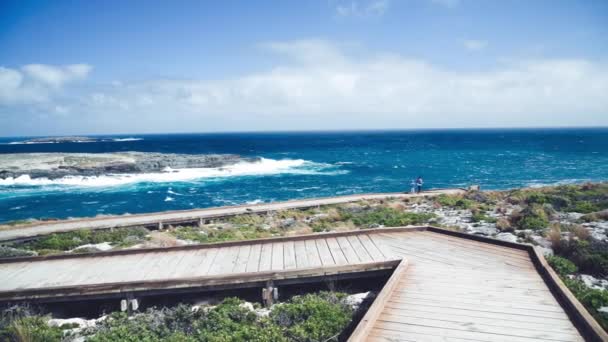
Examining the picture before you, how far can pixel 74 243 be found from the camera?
48.0ft

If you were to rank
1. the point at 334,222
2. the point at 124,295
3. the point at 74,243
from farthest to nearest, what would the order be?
the point at 334,222
the point at 74,243
the point at 124,295

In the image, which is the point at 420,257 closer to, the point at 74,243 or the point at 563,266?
the point at 563,266

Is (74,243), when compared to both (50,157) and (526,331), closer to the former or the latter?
(526,331)

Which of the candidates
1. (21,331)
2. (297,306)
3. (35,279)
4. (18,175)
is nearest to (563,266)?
(297,306)

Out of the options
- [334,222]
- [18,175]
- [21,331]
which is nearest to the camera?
[21,331]

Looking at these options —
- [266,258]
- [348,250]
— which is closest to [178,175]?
[266,258]

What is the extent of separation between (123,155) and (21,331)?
68491mm

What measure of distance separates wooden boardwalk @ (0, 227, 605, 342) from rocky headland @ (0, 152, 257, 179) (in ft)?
175

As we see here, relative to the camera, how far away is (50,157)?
6519cm

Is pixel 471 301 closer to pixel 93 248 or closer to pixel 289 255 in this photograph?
pixel 289 255

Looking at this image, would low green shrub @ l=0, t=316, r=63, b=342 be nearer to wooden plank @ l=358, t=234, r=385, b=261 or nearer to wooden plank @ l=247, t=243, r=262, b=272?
wooden plank @ l=247, t=243, r=262, b=272

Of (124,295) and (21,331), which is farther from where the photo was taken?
(124,295)

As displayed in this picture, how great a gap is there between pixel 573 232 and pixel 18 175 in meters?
68.2

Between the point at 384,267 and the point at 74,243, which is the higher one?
the point at 384,267
